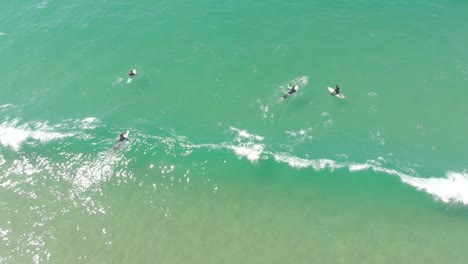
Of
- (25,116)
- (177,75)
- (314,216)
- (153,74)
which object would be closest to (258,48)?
(177,75)

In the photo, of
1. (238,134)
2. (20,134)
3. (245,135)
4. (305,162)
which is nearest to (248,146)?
(245,135)

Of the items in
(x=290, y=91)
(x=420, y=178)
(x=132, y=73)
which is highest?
(x=132, y=73)

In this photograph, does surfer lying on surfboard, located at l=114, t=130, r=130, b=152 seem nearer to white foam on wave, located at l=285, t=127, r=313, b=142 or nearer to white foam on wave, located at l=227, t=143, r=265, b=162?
white foam on wave, located at l=227, t=143, r=265, b=162

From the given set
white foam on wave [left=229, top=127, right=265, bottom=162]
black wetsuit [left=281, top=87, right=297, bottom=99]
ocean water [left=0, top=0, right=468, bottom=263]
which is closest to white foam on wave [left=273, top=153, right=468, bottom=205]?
ocean water [left=0, top=0, right=468, bottom=263]

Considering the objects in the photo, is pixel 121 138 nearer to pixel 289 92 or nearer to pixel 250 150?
pixel 250 150

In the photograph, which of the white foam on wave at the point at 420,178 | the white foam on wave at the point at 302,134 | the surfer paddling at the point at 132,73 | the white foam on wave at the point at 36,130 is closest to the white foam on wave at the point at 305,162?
the white foam on wave at the point at 420,178

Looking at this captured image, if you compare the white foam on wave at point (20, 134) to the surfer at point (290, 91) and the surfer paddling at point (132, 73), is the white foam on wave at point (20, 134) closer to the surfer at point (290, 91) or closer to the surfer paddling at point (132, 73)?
the surfer paddling at point (132, 73)

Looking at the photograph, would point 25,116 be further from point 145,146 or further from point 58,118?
point 145,146

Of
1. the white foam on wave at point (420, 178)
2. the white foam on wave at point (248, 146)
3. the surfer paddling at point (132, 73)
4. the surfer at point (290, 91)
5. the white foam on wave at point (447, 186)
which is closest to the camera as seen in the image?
the white foam on wave at point (447, 186)
